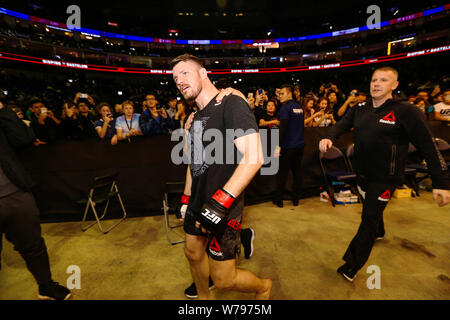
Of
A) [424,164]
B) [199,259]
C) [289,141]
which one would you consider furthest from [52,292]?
[424,164]

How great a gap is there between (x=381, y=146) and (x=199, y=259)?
207 cm

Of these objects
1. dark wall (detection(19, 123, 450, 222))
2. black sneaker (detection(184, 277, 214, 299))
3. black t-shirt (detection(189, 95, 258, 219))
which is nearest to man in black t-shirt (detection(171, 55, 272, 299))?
black t-shirt (detection(189, 95, 258, 219))

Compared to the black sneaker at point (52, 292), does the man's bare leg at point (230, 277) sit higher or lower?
higher

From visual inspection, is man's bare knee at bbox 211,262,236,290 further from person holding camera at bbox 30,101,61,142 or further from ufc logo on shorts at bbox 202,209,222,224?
person holding camera at bbox 30,101,61,142

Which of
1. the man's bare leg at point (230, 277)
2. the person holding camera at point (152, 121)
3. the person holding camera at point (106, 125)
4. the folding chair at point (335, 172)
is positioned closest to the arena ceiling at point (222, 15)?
the person holding camera at point (106, 125)

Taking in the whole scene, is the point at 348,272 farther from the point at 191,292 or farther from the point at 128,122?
the point at 128,122

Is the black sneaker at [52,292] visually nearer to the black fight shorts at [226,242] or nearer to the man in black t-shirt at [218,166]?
the man in black t-shirt at [218,166]

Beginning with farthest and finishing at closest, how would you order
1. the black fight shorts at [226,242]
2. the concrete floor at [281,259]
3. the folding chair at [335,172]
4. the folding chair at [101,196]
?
1. the folding chair at [335,172]
2. the folding chair at [101,196]
3. the concrete floor at [281,259]
4. the black fight shorts at [226,242]

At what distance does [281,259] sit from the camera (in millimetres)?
2725

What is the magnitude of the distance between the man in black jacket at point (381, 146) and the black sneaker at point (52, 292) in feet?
9.79

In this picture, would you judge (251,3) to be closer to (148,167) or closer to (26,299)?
(148,167)

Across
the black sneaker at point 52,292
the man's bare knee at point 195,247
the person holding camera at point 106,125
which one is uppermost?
the person holding camera at point 106,125

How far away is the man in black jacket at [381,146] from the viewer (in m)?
1.96
